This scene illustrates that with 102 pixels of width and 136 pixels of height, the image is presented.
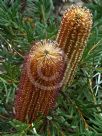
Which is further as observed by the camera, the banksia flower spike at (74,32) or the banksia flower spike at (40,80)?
the banksia flower spike at (74,32)

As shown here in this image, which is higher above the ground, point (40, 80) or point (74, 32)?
point (74, 32)

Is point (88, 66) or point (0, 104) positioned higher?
point (88, 66)

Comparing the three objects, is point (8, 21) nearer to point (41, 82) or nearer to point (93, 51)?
point (93, 51)

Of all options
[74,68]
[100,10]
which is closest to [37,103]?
[74,68]

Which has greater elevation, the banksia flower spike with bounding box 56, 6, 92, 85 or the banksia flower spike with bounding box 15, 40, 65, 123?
the banksia flower spike with bounding box 56, 6, 92, 85

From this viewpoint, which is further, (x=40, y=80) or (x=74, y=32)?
(x=74, y=32)
